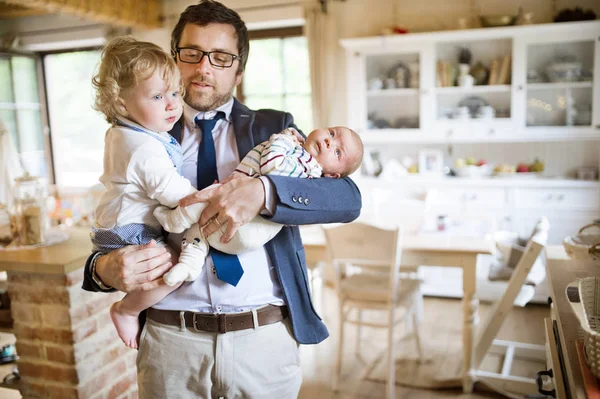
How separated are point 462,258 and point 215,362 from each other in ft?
5.90

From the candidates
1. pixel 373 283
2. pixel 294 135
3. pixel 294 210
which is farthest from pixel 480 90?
pixel 294 210

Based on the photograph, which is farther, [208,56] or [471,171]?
[471,171]

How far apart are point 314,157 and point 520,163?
3.46 meters

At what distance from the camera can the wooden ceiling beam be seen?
152 inches

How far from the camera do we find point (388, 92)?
443 cm

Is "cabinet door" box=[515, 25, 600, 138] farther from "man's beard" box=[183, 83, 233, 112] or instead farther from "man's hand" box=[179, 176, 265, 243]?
"man's hand" box=[179, 176, 265, 243]

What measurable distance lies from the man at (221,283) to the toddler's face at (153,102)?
0.34ft

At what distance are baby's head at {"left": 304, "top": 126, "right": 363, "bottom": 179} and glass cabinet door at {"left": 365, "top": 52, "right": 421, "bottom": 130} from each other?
3.05 meters

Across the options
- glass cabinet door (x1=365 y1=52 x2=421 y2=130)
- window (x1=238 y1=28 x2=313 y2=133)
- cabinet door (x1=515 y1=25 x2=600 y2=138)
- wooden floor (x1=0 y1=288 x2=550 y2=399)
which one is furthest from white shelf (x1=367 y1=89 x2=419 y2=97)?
wooden floor (x1=0 y1=288 x2=550 y2=399)

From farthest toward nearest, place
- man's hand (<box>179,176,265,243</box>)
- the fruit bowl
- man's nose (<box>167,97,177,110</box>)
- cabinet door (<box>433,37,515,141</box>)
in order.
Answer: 1. the fruit bowl
2. cabinet door (<box>433,37,515,141</box>)
3. man's nose (<box>167,97,177,110</box>)
4. man's hand (<box>179,176,265,243</box>)

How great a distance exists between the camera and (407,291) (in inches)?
114

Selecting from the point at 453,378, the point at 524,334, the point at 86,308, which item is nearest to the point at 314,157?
the point at 86,308

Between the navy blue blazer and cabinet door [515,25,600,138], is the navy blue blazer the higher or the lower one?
the lower one

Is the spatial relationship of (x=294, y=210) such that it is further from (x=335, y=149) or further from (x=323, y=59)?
(x=323, y=59)
